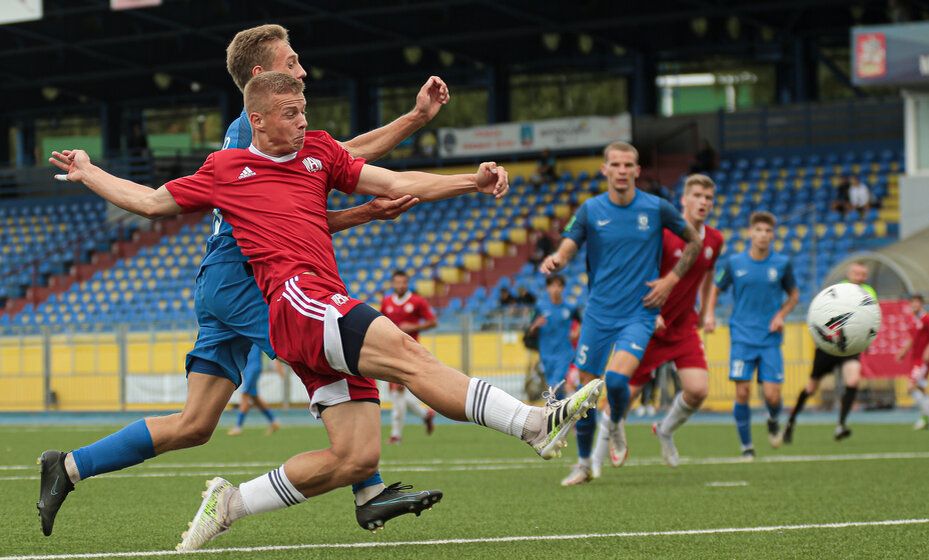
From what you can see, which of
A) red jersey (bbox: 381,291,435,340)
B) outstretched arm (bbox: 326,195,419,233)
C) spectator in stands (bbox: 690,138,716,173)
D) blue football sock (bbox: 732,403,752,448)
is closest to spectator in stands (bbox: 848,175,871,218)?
spectator in stands (bbox: 690,138,716,173)

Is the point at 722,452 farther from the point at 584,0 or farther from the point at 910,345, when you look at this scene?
the point at 584,0

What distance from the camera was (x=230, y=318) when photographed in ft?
17.2

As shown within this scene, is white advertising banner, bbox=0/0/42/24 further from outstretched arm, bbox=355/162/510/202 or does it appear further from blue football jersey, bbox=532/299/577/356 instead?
outstretched arm, bbox=355/162/510/202

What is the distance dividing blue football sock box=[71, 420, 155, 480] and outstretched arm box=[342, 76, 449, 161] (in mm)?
1631

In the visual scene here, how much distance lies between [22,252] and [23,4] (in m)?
14.0

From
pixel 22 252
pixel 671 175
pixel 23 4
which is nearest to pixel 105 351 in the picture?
pixel 23 4

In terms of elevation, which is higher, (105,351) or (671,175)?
(671,175)

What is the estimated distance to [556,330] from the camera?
15.6 m

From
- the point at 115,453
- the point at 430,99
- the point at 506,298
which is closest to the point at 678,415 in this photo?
the point at 430,99

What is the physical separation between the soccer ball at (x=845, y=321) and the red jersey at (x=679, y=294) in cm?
95

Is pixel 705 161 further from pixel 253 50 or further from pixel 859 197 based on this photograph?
pixel 253 50

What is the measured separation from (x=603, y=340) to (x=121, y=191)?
4559 mm

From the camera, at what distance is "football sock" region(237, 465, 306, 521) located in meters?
4.92

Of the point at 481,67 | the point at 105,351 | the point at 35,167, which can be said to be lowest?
the point at 105,351
